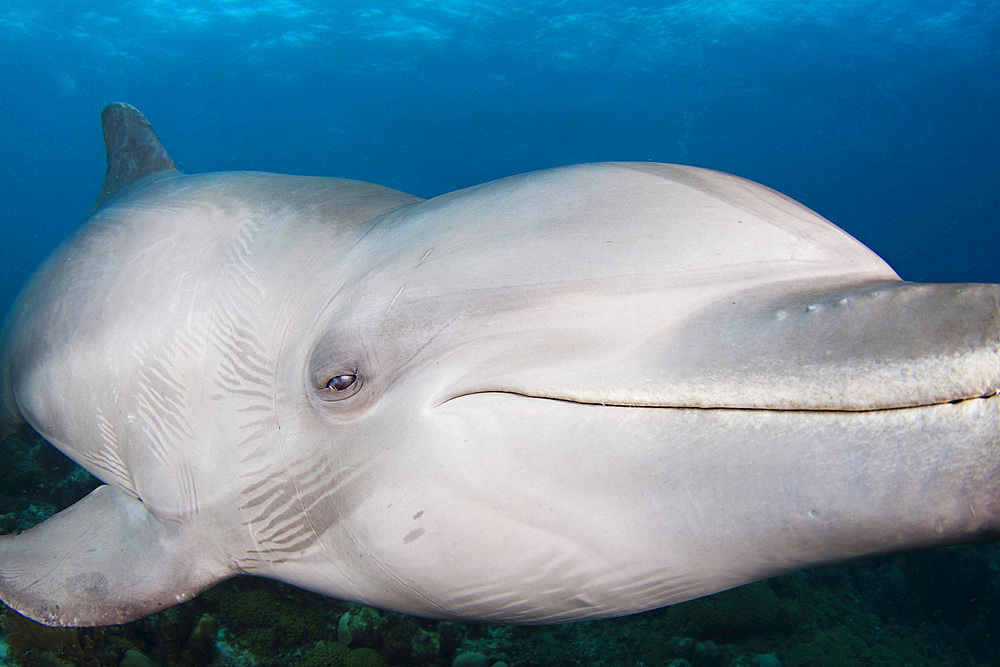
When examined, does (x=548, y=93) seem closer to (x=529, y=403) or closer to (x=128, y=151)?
(x=128, y=151)

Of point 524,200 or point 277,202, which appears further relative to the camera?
point 277,202

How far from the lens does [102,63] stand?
191ft

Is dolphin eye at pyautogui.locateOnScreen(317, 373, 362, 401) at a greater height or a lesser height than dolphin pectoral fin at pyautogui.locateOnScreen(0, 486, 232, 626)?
greater

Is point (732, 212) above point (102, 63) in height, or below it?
below

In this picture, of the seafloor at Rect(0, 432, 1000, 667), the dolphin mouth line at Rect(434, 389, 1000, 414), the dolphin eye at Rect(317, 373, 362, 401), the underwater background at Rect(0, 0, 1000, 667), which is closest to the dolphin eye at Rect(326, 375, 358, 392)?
the dolphin eye at Rect(317, 373, 362, 401)

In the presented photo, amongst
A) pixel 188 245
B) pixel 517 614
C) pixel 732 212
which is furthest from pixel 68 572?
pixel 732 212

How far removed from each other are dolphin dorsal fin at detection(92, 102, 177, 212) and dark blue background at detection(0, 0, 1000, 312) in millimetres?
49185

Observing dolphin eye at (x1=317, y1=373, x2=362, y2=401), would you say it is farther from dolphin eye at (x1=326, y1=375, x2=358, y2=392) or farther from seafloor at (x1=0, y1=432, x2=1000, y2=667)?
seafloor at (x1=0, y1=432, x2=1000, y2=667)

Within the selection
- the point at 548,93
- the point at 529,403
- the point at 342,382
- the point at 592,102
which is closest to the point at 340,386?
the point at 342,382

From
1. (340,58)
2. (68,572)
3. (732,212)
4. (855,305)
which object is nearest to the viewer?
(855,305)

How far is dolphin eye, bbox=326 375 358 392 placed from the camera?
1737 mm

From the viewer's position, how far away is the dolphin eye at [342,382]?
174 centimetres

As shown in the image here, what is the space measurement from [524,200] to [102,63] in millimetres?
77206

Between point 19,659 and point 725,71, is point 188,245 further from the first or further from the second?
point 725,71
